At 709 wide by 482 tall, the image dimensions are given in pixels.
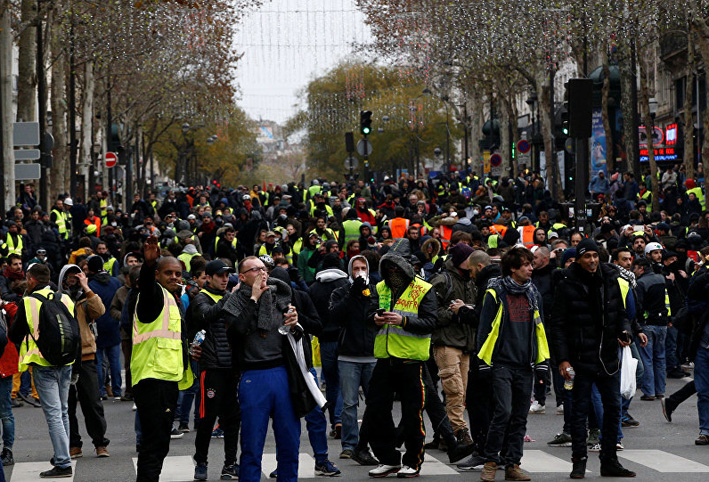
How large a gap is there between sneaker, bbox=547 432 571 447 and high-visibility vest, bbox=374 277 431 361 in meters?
2.25

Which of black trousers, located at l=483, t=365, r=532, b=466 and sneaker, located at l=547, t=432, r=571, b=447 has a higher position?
black trousers, located at l=483, t=365, r=532, b=466

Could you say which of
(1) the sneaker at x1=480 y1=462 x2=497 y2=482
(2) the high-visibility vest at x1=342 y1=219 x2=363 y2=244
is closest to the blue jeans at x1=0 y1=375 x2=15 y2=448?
(1) the sneaker at x1=480 y1=462 x2=497 y2=482

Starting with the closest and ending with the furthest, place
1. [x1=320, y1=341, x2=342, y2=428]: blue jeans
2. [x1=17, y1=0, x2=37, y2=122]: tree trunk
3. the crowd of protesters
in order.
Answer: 1. the crowd of protesters
2. [x1=320, y1=341, x2=342, y2=428]: blue jeans
3. [x1=17, y1=0, x2=37, y2=122]: tree trunk

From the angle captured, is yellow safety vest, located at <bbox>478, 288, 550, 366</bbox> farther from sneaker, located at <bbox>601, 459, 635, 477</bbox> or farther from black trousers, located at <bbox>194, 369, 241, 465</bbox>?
black trousers, located at <bbox>194, 369, 241, 465</bbox>

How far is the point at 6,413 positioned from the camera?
11.6 metres

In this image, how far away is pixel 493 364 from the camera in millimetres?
10266

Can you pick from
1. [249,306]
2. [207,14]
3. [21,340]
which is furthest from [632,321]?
[207,14]

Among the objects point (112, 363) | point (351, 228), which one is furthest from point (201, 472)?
point (351, 228)

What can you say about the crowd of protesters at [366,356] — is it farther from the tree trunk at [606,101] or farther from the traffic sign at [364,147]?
the tree trunk at [606,101]

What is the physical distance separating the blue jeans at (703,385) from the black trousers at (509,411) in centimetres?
256

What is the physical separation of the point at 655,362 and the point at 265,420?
8.14m

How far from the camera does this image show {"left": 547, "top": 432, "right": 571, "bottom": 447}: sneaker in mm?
12078

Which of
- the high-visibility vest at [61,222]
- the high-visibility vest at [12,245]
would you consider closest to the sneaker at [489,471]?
the high-visibility vest at [12,245]

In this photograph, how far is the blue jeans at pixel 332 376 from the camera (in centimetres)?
1247
